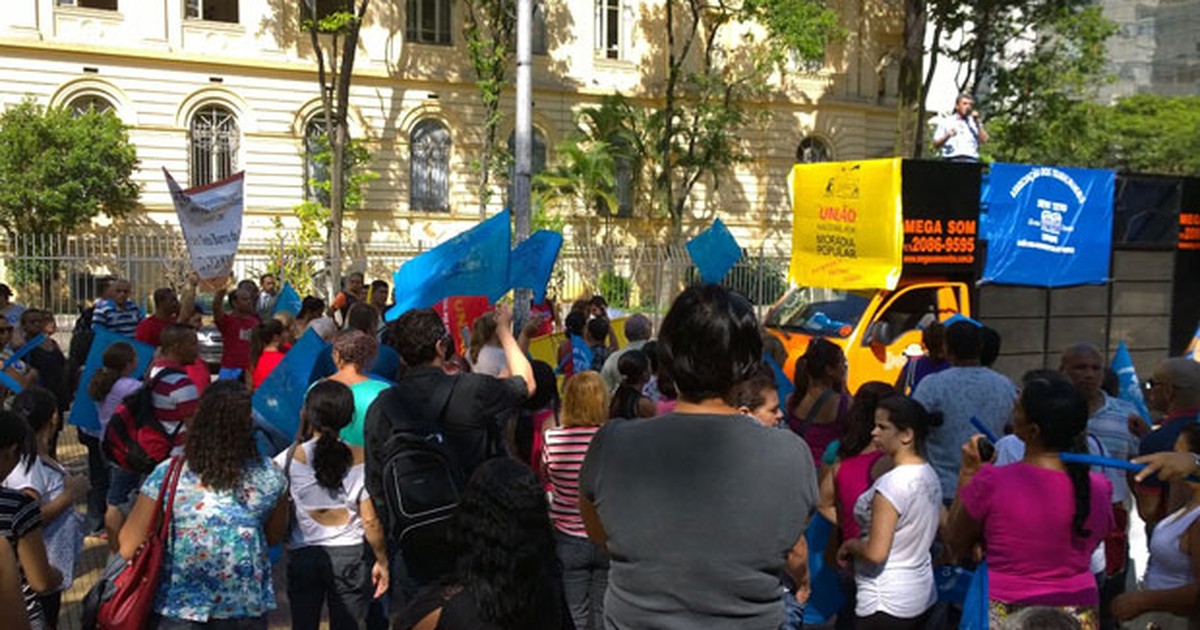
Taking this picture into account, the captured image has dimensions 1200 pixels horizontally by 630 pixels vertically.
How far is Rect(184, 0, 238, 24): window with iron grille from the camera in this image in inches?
1083

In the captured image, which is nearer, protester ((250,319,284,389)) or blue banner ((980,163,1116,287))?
protester ((250,319,284,389))

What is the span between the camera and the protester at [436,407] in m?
4.35

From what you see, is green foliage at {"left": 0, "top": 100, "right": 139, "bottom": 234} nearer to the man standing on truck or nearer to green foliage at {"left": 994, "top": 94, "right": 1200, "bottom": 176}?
the man standing on truck

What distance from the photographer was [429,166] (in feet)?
99.6

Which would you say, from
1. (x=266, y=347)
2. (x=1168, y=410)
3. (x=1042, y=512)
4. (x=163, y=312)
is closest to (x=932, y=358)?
(x=1168, y=410)

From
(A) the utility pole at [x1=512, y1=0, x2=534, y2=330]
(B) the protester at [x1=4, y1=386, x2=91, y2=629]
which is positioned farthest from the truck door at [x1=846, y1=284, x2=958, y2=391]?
(B) the protester at [x1=4, y1=386, x2=91, y2=629]

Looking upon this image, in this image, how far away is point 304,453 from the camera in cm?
486

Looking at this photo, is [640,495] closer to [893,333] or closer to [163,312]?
[163,312]

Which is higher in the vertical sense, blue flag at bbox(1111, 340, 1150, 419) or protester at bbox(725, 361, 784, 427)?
protester at bbox(725, 361, 784, 427)

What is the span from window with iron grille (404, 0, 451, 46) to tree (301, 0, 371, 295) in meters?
2.18

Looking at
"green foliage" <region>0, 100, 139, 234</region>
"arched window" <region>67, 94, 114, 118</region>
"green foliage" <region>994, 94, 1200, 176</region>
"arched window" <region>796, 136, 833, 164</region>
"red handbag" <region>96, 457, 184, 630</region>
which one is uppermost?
"green foliage" <region>994, 94, 1200, 176</region>

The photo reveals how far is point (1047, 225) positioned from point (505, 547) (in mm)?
10329

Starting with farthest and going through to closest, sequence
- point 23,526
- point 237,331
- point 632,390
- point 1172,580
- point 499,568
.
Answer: point 237,331
point 632,390
point 1172,580
point 23,526
point 499,568

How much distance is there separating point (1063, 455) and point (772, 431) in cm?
177
